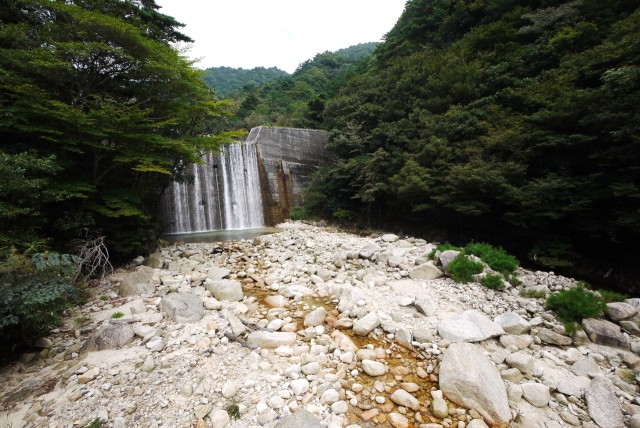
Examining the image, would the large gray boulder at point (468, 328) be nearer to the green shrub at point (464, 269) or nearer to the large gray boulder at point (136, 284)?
the green shrub at point (464, 269)

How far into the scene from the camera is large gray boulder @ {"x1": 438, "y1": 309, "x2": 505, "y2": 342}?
3.82 meters

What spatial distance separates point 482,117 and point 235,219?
13442mm

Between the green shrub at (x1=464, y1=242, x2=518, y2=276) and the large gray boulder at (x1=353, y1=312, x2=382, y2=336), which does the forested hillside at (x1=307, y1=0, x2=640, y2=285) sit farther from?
the large gray boulder at (x1=353, y1=312, x2=382, y2=336)

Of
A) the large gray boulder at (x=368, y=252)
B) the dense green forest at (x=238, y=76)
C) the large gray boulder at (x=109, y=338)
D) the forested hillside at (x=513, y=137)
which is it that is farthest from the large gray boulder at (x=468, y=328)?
the dense green forest at (x=238, y=76)

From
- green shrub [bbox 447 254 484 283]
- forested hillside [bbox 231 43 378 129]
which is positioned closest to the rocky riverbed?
green shrub [bbox 447 254 484 283]

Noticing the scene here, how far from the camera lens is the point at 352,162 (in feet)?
46.0

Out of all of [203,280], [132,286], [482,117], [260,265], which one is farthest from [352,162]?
[132,286]

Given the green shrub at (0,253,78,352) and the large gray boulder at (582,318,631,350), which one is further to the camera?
the large gray boulder at (582,318,631,350)

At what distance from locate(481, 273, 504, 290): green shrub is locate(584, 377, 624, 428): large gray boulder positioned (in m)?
2.21

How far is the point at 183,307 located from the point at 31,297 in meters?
1.81

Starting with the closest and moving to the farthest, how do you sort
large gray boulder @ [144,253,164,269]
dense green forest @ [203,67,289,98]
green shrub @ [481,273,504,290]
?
green shrub @ [481,273,504,290], large gray boulder @ [144,253,164,269], dense green forest @ [203,67,289,98]

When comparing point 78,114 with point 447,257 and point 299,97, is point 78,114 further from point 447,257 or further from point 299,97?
point 299,97

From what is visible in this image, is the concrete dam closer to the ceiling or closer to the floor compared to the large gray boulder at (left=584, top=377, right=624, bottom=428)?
closer to the ceiling

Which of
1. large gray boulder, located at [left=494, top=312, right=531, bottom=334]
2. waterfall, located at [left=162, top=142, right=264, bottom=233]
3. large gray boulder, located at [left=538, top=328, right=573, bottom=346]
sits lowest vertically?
large gray boulder, located at [left=538, top=328, right=573, bottom=346]
